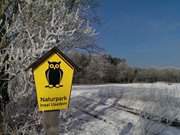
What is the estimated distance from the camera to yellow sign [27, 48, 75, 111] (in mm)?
4953

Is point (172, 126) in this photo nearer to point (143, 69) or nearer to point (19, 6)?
point (19, 6)

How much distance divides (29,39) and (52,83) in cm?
385

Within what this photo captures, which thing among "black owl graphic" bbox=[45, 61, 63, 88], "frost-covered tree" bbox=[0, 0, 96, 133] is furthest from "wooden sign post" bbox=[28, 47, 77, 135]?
"frost-covered tree" bbox=[0, 0, 96, 133]

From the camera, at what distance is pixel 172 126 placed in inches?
499

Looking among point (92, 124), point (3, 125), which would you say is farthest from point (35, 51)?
point (92, 124)

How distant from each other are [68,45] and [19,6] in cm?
153

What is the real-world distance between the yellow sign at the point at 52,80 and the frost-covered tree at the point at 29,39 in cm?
299

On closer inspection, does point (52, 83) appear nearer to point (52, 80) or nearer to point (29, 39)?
point (52, 80)

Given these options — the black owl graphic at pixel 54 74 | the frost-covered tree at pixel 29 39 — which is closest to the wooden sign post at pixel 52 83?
the black owl graphic at pixel 54 74

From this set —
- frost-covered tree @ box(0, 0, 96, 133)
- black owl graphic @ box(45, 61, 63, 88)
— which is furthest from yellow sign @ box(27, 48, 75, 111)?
frost-covered tree @ box(0, 0, 96, 133)

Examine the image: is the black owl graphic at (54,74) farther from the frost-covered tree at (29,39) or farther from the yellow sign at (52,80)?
the frost-covered tree at (29,39)

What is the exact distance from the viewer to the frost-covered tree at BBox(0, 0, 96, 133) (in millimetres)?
8289

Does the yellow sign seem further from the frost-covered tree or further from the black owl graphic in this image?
the frost-covered tree

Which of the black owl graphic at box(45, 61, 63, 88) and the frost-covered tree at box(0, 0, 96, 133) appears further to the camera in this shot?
the frost-covered tree at box(0, 0, 96, 133)
